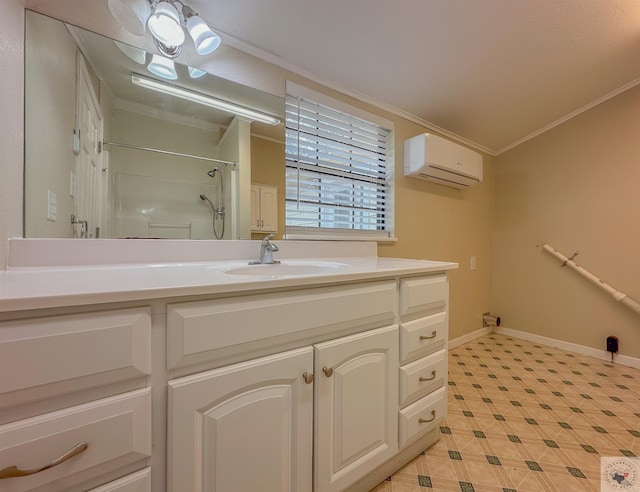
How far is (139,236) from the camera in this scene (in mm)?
1110

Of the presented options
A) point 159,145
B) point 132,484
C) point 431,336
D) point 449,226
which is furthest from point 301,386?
point 449,226

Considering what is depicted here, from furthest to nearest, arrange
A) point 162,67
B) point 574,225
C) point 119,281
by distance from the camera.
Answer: point 574,225 < point 162,67 < point 119,281

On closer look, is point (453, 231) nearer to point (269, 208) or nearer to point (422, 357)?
point (422, 357)

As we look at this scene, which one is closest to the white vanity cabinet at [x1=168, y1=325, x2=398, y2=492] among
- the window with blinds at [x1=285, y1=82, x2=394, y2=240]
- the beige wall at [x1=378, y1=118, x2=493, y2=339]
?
the window with blinds at [x1=285, y1=82, x2=394, y2=240]

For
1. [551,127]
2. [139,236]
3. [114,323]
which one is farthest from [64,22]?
[551,127]

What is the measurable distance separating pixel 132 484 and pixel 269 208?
1139mm

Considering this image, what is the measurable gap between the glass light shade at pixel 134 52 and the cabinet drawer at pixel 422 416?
1.77 meters

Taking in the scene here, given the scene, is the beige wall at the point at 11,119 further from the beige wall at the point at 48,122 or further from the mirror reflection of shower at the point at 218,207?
the mirror reflection of shower at the point at 218,207

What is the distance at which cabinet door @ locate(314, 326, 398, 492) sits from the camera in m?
0.88

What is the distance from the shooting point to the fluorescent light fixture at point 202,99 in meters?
1.14

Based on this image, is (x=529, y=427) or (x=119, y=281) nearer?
(x=119, y=281)

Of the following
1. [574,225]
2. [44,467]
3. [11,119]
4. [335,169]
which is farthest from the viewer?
[574,225]

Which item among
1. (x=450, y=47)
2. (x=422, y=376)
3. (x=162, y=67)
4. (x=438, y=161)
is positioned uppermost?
(x=450, y=47)

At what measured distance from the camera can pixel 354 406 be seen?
959 mm
